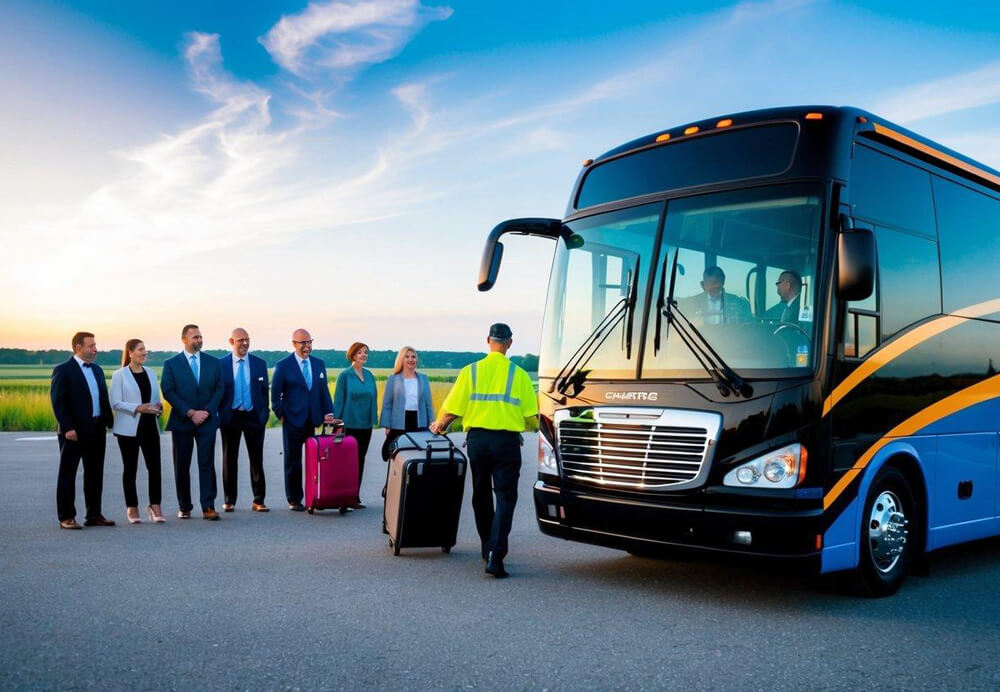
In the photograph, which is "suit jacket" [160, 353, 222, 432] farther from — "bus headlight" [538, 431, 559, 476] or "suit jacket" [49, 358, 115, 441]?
"bus headlight" [538, 431, 559, 476]

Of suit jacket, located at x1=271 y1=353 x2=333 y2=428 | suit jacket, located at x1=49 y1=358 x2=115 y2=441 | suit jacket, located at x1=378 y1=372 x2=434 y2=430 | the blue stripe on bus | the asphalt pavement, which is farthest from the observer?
suit jacket, located at x1=378 y1=372 x2=434 y2=430

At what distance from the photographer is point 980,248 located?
8.71 meters

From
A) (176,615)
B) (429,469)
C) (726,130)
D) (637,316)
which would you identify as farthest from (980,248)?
(176,615)

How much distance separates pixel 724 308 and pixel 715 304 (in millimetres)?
80

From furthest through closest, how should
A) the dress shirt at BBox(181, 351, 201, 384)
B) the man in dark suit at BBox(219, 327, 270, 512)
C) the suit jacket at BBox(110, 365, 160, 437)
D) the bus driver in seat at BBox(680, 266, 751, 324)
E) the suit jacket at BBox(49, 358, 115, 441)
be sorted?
the man in dark suit at BBox(219, 327, 270, 512)
the dress shirt at BBox(181, 351, 201, 384)
the suit jacket at BBox(110, 365, 160, 437)
the suit jacket at BBox(49, 358, 115, 441)
the bus driver in seat at BBox(680, 266, 751, 324)

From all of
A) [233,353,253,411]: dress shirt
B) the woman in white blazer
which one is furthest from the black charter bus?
the woman in white blazer

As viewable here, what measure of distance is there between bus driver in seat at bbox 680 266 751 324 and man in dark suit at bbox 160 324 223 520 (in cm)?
583

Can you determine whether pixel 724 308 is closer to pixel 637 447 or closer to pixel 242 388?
pixel 637 447

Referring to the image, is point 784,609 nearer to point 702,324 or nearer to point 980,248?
point 702,324

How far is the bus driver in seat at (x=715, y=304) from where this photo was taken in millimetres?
7000

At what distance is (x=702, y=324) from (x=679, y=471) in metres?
1.04

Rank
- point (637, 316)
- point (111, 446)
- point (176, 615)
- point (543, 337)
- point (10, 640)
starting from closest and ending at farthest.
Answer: point (10, 640)
point (176, 615)
point (637, 316)
point (543, 337)
point (111, 446)

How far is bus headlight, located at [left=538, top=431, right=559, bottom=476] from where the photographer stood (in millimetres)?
7820

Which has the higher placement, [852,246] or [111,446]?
[852,246]
